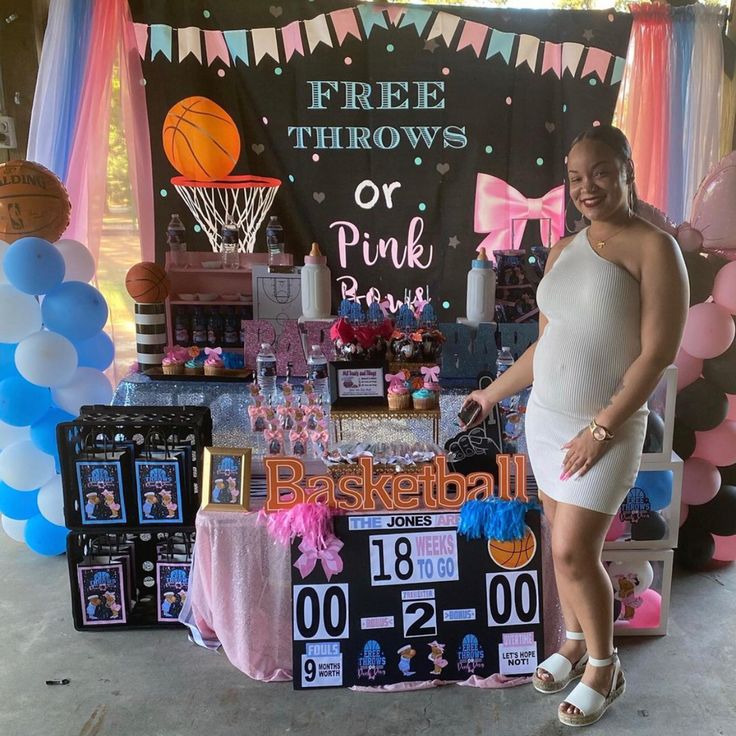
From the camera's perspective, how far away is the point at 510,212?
393cm

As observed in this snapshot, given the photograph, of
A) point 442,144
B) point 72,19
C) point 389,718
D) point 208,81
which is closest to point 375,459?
point 389,718

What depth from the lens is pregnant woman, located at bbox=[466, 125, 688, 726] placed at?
173 cm

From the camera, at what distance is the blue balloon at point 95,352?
3008 millimetres

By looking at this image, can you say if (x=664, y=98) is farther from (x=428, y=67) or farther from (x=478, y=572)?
(x=478, y=572)

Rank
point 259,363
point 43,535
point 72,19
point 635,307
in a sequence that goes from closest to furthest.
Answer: point 635,307 → point 259,363 → point 43,535 → point 72,19

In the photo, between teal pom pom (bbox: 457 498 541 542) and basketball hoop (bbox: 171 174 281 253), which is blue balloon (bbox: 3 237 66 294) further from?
teal pom pom (bbox: 457 498 541 542)

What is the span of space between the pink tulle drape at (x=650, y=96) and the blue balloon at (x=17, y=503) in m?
3.35

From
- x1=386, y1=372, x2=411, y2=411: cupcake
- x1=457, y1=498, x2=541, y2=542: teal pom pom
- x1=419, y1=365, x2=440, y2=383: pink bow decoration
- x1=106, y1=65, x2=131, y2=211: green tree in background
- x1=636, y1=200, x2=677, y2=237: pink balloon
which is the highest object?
x1=106, y1=65, x2=131, y2=211: green tree in background

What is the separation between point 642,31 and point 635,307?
2656mm

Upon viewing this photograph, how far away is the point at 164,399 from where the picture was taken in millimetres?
2887

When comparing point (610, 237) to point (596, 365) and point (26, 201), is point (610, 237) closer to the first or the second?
point (596, 365)

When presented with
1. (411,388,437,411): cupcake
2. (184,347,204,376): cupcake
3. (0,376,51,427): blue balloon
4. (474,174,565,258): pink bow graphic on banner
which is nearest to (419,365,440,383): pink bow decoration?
(411,388,437,411): cupcake

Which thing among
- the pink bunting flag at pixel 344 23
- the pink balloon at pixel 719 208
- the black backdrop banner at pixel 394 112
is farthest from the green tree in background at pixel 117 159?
the pink balloon at pixel 719 208

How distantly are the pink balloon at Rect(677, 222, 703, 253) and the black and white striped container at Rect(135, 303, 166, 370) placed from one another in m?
2.20
